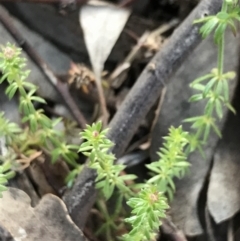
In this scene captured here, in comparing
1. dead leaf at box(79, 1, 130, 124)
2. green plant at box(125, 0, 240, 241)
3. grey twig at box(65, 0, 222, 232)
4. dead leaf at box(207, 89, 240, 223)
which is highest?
dead leaf at box(79, 1, 130, 124)

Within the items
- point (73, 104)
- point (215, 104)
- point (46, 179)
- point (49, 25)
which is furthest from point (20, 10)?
point (215, 104)

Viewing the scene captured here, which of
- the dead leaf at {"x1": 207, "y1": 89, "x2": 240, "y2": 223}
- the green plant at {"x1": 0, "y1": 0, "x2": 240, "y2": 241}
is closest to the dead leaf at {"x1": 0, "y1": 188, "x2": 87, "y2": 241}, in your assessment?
the green plant at {"x1": 0, "y1": 0, "x2": 240, "y2": 241}

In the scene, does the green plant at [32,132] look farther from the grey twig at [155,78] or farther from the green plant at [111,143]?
the grey twig at [155,78]

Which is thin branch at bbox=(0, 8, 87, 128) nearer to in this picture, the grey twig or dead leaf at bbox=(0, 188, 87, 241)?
the grey twig

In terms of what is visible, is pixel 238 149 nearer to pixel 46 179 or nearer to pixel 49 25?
pixel 46 179

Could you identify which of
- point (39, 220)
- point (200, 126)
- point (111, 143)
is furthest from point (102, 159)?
point (200, 126)

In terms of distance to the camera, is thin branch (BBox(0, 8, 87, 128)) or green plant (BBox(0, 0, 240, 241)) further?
thin branch (BBox(0, 8, 87, 128))

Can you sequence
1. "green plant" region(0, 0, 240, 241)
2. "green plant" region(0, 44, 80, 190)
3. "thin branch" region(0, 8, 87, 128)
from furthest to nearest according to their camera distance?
"thin branch" region(0, 8, 87, 128) → "green plant" region(0, 44, 80, 190) → "green plant" region(0, 0, 240, 241)

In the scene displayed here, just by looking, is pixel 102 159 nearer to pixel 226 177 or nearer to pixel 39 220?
pixel 39 220
